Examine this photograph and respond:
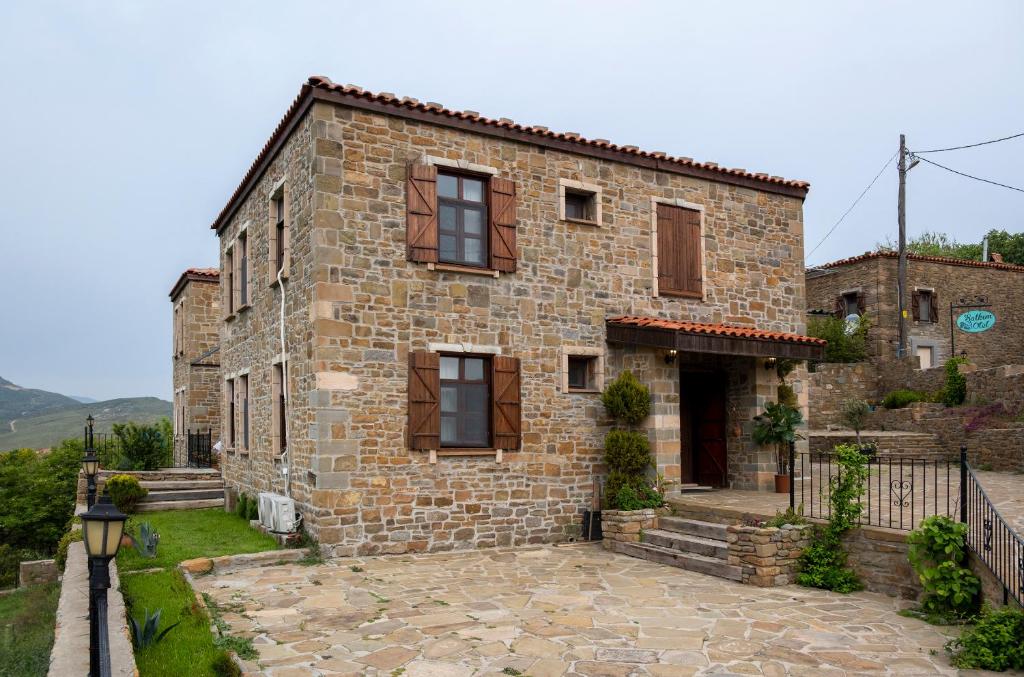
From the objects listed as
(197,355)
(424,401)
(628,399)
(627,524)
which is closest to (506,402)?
(424,401)

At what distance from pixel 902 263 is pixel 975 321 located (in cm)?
310

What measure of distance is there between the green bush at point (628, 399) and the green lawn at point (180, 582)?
541 centimetres

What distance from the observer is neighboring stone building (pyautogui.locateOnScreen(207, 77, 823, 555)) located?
10531 mm

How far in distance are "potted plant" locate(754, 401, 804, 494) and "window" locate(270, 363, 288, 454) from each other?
7875 mm

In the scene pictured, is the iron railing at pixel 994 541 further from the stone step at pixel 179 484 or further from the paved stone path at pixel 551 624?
the stone step at pixel 179 484

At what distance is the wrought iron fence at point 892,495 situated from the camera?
8750 mm

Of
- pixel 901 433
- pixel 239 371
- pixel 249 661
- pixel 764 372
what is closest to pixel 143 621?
pixel 249 661

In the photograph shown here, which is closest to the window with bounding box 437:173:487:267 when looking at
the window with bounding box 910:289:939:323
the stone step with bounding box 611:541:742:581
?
the stone step with bounding box 611:541:742:581

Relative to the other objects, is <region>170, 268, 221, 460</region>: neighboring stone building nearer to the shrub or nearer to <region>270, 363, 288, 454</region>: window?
the shrub

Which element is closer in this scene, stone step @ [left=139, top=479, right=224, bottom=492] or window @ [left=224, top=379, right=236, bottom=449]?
stone step @ [left=139, top=479, right=224, bottom=492]


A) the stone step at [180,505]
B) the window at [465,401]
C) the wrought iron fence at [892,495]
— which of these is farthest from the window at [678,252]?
the stone step at [180,505]

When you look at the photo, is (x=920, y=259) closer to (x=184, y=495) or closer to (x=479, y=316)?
(x=479, y=316)

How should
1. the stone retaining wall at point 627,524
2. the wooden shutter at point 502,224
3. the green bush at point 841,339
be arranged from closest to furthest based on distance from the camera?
the stone retaining wall at point 627,524 → the wooden shutter at point 502,224 → the green bush at point 841,339

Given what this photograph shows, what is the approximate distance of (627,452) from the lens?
11.8m
